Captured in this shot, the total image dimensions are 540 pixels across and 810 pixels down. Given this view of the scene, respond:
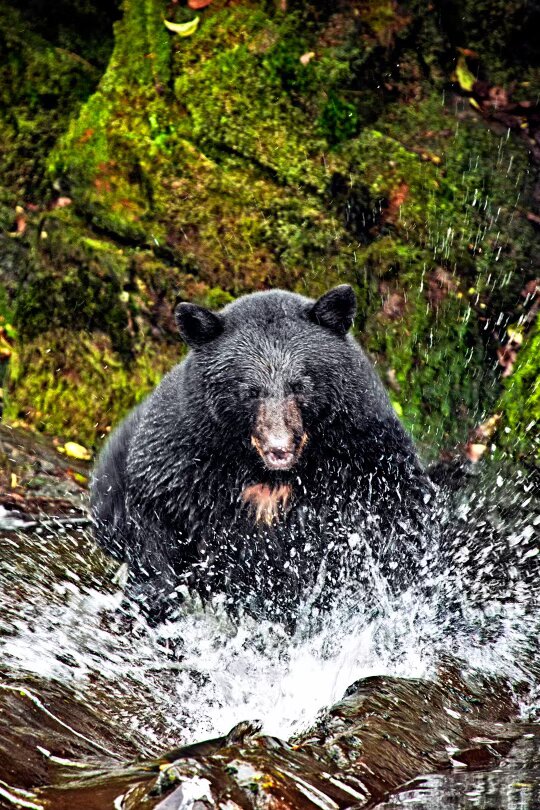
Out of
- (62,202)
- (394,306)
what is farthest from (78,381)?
(394,306)

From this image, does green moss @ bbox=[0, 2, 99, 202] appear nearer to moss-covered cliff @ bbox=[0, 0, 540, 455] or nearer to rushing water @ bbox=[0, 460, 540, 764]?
moss-covered cliff @ bbox=[0, 0, 540, 455]

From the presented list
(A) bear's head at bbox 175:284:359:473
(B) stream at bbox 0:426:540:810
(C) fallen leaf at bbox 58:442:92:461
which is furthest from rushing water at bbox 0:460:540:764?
(C) fallen leaf at bbox 58:442:92:461

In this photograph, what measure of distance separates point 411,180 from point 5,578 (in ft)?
15.6

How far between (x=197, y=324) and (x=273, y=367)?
529mm

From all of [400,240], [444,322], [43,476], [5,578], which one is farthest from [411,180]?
[5,578]

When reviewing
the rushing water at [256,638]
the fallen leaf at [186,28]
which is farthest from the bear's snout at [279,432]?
the fallen leaf at [186,28]

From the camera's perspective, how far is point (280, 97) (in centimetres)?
864

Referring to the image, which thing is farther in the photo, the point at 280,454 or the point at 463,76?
the point at 463,76

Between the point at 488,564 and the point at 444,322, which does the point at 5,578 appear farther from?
the point at 444,322

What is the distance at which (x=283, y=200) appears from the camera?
839 cm

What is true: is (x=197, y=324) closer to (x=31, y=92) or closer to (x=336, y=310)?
(x=336, y=310)

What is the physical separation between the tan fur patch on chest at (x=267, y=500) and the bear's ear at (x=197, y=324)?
882mm

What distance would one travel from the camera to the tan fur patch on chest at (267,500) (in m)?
5.52

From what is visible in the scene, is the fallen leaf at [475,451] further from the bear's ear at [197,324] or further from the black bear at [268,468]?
the bear's ear at [197,324]
